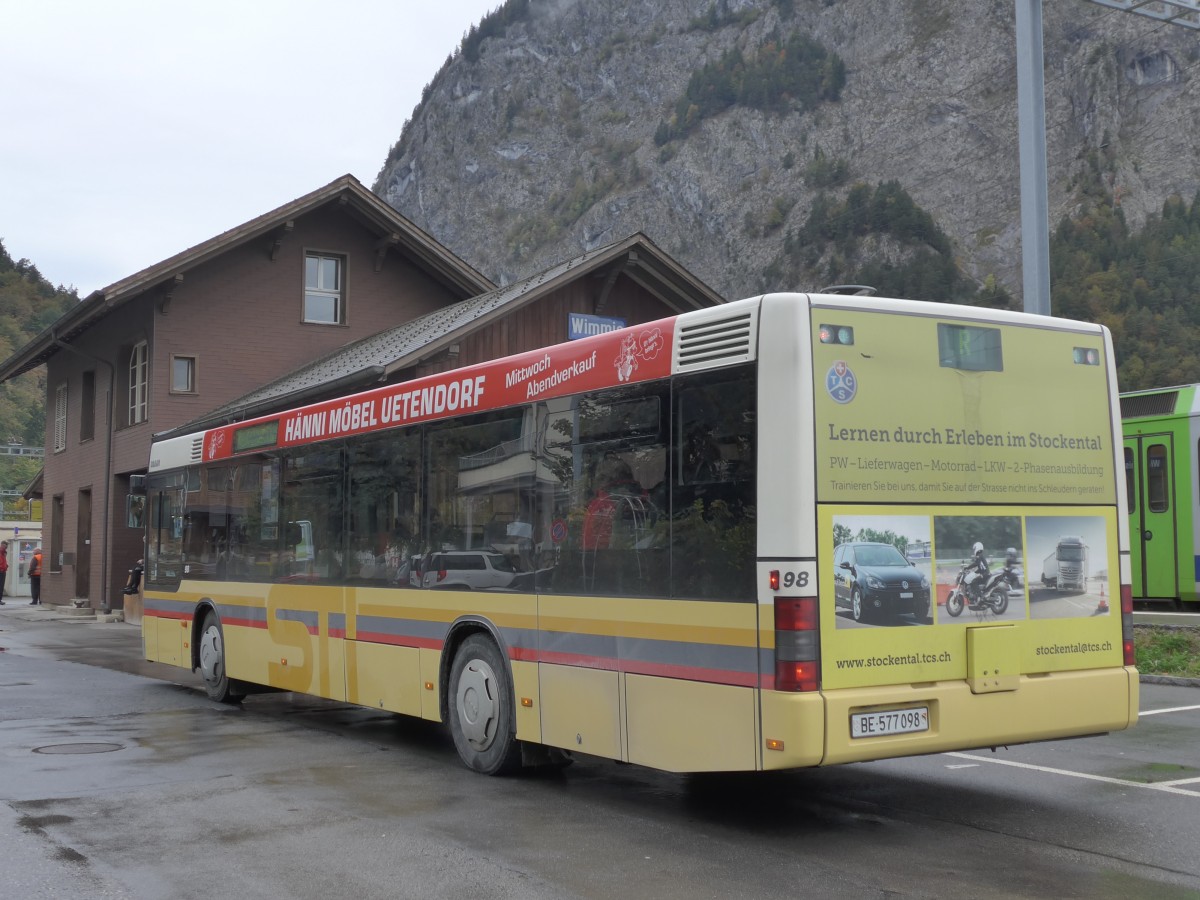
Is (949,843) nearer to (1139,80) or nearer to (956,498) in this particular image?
(956,498)

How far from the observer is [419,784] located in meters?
8.75

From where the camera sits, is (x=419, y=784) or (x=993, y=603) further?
(x=419, y=784)

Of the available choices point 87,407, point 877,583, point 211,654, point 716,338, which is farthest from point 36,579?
point 877,583

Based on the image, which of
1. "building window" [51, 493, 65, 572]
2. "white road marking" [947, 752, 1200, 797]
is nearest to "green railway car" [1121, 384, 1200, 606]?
"white road marking" [947, 752, 1200, 797]

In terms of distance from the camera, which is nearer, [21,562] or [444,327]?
[444,327]

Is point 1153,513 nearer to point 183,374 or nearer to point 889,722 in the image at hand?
point 889,722

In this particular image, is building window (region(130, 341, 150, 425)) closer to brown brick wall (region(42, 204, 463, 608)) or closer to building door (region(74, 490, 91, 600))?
brown brick wall (region(42, 204, 463, 608))

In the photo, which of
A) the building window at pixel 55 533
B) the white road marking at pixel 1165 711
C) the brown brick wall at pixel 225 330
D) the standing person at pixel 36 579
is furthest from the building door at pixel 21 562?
the white road marking at pixel 1165 711

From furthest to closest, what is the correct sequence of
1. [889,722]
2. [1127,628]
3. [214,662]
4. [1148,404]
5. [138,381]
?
1. [138,381]
2. [1148,404]
3. [214,662]
4. [1127,628]
5. [889,722]

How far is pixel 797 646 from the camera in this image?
258 inches

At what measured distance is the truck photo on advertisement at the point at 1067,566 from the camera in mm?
7457

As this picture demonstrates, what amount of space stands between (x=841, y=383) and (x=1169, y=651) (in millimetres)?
9567

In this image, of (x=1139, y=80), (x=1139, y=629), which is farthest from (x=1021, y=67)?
(x=1139, y=80)

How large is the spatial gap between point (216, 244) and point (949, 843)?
967 inches
